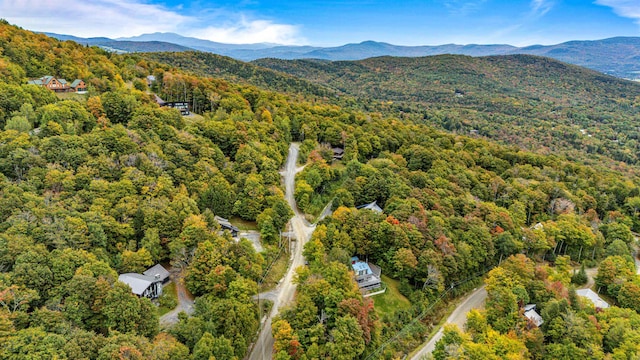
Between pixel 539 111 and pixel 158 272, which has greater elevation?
pixel 539 111

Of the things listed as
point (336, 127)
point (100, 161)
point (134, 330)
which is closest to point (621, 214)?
point (336, 127)

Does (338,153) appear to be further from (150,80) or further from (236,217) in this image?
(150,80)

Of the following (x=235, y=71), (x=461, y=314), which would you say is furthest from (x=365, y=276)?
(x=235, y=71)

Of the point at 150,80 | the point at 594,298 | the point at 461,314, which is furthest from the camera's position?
the point at 150,80

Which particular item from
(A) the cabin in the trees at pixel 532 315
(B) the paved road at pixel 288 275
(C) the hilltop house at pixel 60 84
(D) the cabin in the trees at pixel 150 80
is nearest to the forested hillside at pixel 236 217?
(A) the cabin in the trees at pixel 532 315

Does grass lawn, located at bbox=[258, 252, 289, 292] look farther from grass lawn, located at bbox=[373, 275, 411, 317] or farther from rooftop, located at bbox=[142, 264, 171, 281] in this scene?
grass lawn, located at bbox=[373, 275, 411, 317]

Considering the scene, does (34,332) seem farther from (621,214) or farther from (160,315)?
(621,214)
